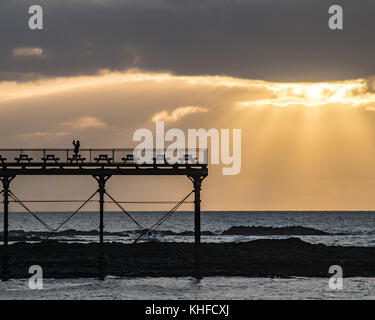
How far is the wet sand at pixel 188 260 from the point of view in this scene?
58188mm

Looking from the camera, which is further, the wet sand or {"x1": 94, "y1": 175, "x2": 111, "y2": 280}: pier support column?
the wet sand

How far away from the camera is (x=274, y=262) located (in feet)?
208

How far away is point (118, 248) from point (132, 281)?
689 inches

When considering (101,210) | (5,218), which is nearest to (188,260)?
(101,210)

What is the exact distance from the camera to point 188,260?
61.3 meters

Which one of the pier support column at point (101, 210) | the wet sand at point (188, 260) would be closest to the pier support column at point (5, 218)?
the wet sand at point (188, 260)

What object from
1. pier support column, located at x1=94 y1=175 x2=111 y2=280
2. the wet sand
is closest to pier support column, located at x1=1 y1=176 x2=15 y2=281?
the wet sand

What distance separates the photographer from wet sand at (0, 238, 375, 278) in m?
58.2

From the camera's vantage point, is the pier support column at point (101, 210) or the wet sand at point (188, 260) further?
the wet sand at point (188, 260)

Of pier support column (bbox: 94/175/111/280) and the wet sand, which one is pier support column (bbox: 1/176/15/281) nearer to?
the wet sand

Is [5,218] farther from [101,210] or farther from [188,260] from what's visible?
[188,260]

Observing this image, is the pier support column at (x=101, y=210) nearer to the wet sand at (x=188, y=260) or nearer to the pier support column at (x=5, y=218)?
the wet sand at (x=188, y=260)

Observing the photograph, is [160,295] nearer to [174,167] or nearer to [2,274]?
[174,167]
